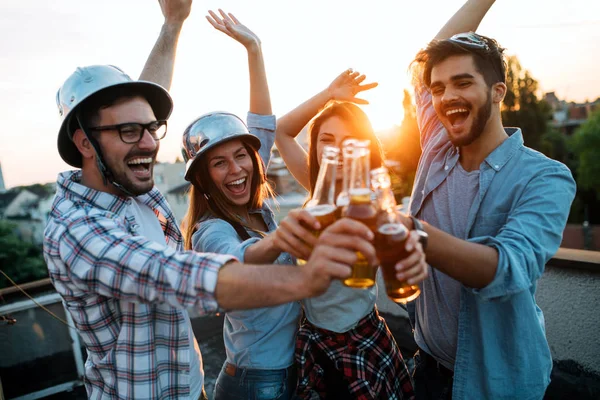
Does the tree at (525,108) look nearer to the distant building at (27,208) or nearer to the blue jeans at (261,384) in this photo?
the blue jeans at (261,384)

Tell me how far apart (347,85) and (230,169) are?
145 centimetres

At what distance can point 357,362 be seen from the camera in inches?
91.7

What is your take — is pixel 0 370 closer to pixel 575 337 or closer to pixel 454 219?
pixel 454 219

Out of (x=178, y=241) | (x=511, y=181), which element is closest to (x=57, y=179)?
(x=178, y=241)

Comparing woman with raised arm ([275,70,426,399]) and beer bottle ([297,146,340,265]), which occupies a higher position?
beer bottle ([297,146,340,265])

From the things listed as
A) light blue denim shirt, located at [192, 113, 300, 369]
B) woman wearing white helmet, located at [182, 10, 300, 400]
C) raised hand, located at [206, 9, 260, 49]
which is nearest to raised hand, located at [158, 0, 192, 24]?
raised hand, located at [206, 9, 260, 49]

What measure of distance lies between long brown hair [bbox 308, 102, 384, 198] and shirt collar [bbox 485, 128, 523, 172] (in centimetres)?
91

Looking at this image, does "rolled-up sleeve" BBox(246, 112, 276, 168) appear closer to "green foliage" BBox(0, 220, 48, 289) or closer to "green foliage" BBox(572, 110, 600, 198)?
"green foliage" BBox(0, 220, 48, 289)

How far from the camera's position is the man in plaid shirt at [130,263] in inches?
60.3

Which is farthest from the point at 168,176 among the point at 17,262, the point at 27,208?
the point at 17,262

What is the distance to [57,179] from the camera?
2.10 metres

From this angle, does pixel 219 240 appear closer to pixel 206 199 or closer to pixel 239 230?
pixel 239 230

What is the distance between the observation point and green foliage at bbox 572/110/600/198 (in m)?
41.3

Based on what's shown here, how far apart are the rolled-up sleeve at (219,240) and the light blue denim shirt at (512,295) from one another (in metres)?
1.25
